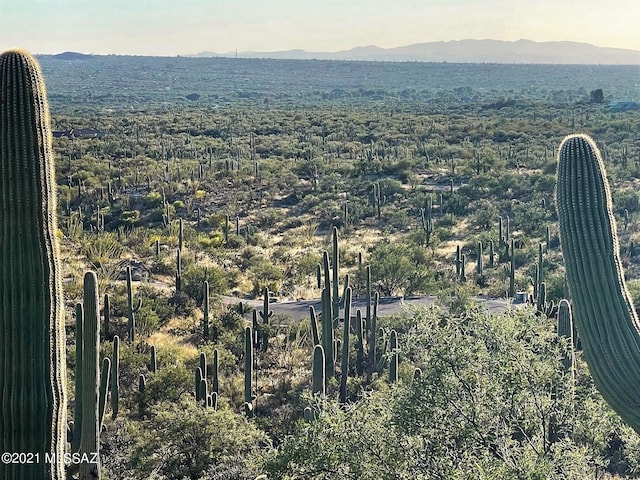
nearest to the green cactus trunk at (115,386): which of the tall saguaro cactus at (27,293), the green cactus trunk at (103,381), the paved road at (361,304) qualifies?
the green cactus trunk at (103,381)

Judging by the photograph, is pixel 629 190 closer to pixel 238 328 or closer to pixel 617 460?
pixel 238 328

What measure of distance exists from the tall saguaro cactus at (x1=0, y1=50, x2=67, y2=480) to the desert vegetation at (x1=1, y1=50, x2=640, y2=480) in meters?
3.47

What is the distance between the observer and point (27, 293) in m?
5.72

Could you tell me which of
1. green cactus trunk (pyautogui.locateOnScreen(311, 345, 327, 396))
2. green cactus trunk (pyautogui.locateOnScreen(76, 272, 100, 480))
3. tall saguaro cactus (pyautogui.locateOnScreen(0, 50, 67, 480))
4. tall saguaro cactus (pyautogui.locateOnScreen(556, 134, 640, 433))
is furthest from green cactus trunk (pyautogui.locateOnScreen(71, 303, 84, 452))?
tall saguaro cactus (pyautogui.locateOnScreen(556, 134, 640, 433))

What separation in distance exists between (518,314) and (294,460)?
10.8 ft

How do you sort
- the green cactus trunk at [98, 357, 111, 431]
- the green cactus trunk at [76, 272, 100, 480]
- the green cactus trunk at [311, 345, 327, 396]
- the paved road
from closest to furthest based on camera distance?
1. the green cactus trunk at [76, 272, 100, 480]
2. the green cactus trunk at [98, 357, 111, 431]
3. the green cactus trunk at [311, 345, 327, 396]
4. the paved road

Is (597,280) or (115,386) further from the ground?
(597,280)

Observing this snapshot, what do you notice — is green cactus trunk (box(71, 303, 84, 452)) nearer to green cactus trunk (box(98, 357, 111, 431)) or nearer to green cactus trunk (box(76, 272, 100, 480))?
green cactus trunk (box(98, 357, 111, 431))

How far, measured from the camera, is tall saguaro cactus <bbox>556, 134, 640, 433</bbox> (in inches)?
277

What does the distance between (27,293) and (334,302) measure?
42.4 feet

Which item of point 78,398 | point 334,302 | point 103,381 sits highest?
point 78,398

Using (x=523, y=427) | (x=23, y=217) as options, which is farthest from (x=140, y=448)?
(x=23, y=217)

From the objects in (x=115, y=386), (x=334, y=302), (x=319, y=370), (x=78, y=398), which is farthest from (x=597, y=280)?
(x=334, y=302)

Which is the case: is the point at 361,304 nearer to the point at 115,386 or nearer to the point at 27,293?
the point at 115,386
